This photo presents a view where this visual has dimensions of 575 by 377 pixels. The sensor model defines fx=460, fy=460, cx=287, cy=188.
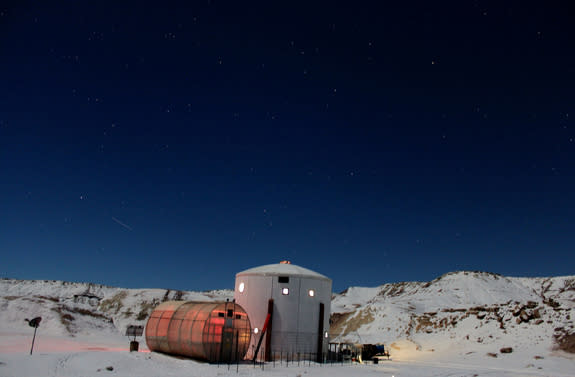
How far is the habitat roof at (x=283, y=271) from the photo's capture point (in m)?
41.6

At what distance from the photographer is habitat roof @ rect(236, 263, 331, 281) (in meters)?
41.6

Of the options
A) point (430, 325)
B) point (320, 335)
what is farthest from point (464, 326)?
point (320, 335)

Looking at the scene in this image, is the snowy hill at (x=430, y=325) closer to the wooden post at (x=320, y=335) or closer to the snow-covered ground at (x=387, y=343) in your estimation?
the snow-covered ground at (x=387, y=343)

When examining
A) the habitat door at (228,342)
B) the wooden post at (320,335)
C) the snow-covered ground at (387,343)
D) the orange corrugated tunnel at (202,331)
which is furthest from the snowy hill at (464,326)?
the habitat door at (228,342)

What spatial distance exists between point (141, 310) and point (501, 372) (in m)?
108

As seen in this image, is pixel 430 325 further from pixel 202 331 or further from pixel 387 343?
pixel 202 331

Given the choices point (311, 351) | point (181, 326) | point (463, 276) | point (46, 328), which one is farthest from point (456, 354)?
point (463, 276)

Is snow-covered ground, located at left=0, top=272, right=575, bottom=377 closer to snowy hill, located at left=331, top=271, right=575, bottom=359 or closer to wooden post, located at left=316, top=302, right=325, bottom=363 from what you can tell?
snowy hill, located at left=331, top=271, right=575, bottom=359

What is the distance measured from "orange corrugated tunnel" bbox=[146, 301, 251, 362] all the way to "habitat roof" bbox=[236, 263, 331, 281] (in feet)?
19.0

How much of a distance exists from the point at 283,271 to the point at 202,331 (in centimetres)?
1090

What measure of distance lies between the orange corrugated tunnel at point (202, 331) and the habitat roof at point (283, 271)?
5.80m

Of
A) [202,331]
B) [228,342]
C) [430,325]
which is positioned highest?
[430,325]

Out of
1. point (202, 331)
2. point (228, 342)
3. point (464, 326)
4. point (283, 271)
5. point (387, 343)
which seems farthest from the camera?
point (387, 343)

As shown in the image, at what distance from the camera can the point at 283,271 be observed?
138 feet
